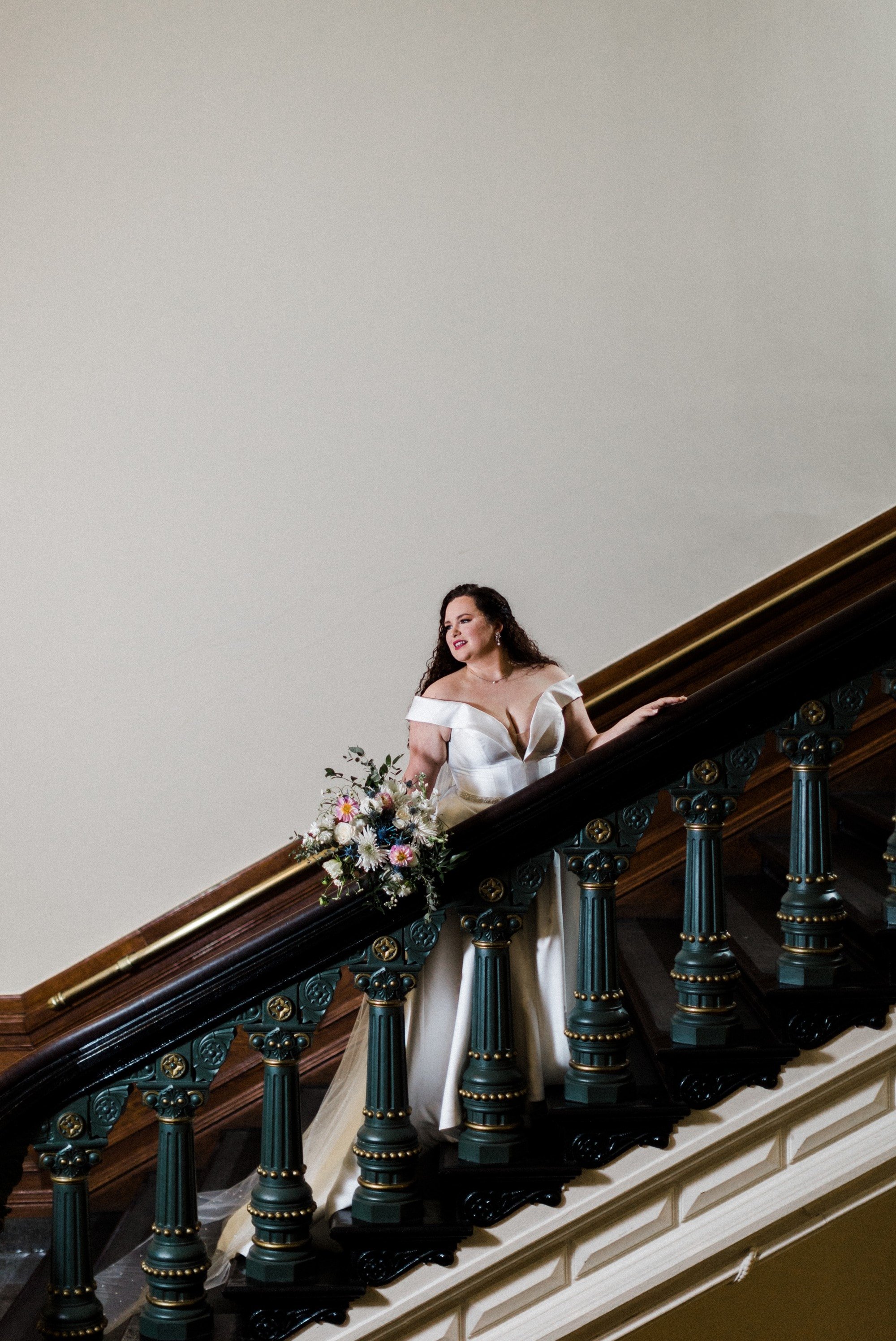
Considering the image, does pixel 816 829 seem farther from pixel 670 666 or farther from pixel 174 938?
pixel 174 938

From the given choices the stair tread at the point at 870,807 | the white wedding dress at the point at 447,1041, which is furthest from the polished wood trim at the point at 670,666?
the white wedding dress at the point at 447,1041

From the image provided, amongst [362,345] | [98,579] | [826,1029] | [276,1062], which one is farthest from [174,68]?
[826,1029]

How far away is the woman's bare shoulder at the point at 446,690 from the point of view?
10.8 feet

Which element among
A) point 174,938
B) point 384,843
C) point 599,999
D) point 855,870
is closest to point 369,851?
point 384,843

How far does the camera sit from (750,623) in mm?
4191

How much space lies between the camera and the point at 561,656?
429 centimetres

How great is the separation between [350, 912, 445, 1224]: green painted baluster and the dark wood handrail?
0.05m

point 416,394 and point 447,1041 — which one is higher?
point 416,394

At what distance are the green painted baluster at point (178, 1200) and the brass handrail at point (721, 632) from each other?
2036mm

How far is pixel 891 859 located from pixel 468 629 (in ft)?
4.50

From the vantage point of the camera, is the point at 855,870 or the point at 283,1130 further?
the point at 855,870

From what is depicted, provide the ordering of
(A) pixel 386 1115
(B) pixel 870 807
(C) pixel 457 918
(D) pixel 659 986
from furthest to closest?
(B) pixel 870 807, (D) pixel 659 986, (C) pixel 457 918, (A) pixel 386 1115

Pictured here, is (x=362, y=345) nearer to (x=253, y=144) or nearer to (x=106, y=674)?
(x=253, y=144)

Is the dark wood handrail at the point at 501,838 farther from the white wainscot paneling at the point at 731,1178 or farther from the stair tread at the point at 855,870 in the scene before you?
the white wainscot paneling at the point at 731,1178
